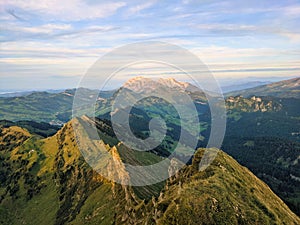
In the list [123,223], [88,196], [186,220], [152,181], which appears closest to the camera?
[186,220]

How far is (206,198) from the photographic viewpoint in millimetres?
76438

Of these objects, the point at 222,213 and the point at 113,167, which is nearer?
the point at 222,213

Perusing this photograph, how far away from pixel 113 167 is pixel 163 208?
92.1 meters

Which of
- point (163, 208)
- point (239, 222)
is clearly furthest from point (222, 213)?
point (163, 208)

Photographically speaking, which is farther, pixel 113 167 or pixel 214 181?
pixel 113 167

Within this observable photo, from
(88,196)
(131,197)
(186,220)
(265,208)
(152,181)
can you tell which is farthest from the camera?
(88,196)

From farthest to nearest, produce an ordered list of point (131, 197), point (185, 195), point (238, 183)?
point (131, 197)
point (238, 183)
point (185, 195)

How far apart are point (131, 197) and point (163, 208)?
174 ft

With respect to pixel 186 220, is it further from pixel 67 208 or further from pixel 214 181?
pixel 67 208

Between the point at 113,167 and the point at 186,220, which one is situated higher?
the point at 186,220

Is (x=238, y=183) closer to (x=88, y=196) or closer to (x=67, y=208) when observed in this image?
(x=88, y=196)

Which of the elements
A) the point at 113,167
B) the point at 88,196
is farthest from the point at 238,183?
the point at 88,196

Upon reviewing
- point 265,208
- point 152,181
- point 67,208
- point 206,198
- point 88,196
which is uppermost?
point 206,198

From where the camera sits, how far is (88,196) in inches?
6924
